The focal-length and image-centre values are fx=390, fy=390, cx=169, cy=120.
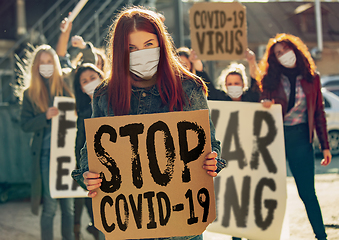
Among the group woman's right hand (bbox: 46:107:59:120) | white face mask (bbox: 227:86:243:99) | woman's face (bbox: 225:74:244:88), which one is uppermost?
woman's face (bbox: 225:74:244:88)

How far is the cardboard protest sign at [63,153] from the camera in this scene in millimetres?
3502

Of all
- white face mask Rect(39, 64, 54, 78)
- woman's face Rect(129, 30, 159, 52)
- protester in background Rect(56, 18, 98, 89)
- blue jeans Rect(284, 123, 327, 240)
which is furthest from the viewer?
protester in background Rect(56, 18, 98, 89)

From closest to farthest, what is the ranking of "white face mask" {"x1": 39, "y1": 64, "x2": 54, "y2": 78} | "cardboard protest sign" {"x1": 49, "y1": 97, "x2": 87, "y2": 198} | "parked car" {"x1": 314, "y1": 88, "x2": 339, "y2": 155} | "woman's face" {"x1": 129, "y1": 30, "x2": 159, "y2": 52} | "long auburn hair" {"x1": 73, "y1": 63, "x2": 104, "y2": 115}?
"woman's face" {"x1": 129, "y1": 30, "x2": 159, "y2": 52}, "long auburn hair" {"x1": 73, "y1": 63, "x2": 104, "y2": 115}, "cardboard protest sign" {"x1": 49, "y1": 97, "x2": 87, "y2": 198}, "white face mask" {"x1": 39, "y1": 64, "x2": 54, "y2": 78}, "parked car" {"x1": 314, "y1": 88, "x2": 339, "y2": 155}

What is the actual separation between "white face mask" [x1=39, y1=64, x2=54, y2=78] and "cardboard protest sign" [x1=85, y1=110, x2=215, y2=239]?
219 centimetres

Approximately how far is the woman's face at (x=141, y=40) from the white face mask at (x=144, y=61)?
0.06 feet

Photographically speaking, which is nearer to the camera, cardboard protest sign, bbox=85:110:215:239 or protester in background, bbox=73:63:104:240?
cardboard protest sign, bbox=85:110:215:239

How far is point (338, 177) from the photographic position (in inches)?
259

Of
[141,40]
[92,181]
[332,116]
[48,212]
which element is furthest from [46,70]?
[332,116]

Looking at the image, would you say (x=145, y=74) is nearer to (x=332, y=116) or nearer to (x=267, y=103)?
(x=267, y=103)

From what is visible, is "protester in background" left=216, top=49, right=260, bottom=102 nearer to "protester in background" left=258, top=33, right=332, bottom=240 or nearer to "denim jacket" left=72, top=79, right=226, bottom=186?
"protester in background" left=258, top=33, right=332, bottom=240

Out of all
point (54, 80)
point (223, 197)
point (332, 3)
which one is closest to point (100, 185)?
Answer: point (223, 197)

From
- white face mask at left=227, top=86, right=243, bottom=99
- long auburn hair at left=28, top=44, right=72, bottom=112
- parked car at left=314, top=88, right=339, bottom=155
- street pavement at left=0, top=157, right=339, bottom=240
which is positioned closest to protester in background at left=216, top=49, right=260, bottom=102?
white face mask at left=227, top=86, right=243, bottom=99

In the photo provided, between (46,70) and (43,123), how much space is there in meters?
0.50

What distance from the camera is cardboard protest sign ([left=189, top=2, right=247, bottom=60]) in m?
A: 4.05
